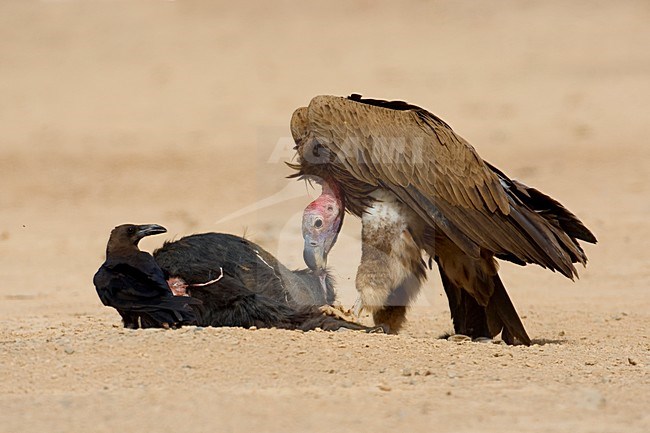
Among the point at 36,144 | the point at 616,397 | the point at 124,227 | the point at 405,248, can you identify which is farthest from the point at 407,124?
the point at 36,144

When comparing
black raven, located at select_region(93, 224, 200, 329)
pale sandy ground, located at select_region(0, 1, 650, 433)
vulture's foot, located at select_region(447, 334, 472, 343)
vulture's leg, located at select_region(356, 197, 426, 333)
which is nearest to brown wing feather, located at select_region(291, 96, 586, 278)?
vulture's leg, located at select_region(356, 197, 426, 333)


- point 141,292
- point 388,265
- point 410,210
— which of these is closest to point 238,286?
point 141,292

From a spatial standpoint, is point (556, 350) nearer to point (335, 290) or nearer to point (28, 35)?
point (335, 290)

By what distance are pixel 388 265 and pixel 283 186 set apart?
9.37ft

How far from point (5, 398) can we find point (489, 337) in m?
3.46

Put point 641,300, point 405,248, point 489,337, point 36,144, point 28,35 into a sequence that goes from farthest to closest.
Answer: point 28,35, point 36,144, point 641,300, point 489,337, point 405,248

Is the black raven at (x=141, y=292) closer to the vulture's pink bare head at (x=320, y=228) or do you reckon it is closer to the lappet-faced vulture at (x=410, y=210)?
the vulture's pink bare head at (x=320, y=228)

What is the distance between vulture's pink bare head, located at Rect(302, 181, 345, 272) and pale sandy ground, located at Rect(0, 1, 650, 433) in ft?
1.44

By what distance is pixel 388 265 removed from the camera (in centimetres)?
686

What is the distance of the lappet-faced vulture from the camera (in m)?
6.92

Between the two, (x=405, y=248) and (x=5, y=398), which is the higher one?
(x=405, y=248)

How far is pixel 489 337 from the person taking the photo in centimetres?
748

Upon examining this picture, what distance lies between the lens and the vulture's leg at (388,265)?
270 inches

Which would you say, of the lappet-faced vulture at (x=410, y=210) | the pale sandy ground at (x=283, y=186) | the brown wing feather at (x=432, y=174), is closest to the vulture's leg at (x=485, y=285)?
the lappet-faced vulture at (x=410, y=210)
